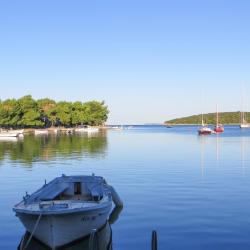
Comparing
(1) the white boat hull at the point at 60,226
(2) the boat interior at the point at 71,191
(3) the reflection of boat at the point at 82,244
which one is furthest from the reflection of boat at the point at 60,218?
(2) the boat interior at the point at 71,191

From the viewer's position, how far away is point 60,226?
59.8 ft

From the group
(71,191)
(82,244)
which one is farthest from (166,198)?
(82,244)

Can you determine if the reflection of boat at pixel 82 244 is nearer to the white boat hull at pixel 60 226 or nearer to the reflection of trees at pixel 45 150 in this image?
the white boat hull at pixel 60 226

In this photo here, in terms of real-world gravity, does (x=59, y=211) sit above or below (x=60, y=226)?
above

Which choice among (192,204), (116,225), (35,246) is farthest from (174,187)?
(35,246)

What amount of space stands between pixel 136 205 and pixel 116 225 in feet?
17.5

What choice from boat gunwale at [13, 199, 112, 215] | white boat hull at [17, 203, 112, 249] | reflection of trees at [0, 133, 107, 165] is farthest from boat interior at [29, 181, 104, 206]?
reflection of trees at [0, 133, 107, 165]

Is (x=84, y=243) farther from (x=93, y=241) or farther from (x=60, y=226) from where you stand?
(x=60, y=226)

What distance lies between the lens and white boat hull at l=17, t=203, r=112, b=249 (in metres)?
18.1

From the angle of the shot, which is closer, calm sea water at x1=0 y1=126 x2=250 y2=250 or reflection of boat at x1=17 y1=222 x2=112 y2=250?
reflection of boat at x1=17 y1=222 x2=112 y2=250

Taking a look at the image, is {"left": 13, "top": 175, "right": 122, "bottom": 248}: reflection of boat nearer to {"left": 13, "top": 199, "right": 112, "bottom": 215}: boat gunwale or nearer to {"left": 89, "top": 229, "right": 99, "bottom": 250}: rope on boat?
{"left": 13, "top": 199, "right": 112, "bottom": 215}: boat gunwale

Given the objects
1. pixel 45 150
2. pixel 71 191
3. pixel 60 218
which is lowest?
pixel 45 150

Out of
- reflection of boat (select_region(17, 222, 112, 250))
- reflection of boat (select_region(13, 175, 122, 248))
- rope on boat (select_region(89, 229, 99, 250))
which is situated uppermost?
reflection of boat (select_region(13, 175, 122, 248))

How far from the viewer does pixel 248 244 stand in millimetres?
20234
